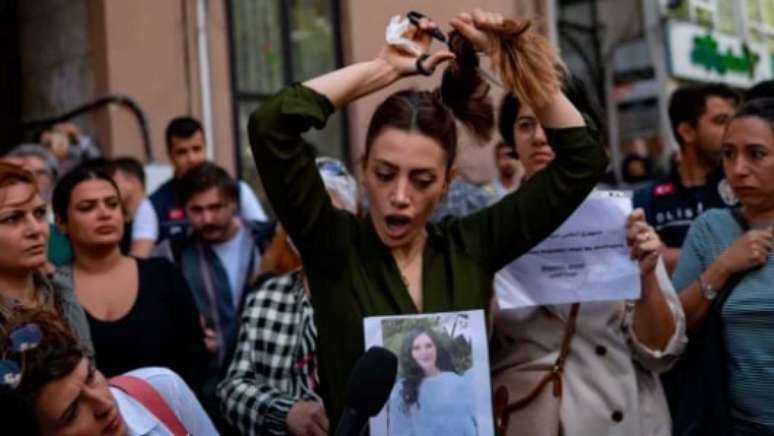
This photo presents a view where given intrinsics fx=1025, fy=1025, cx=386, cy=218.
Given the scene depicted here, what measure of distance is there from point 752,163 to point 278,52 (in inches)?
236

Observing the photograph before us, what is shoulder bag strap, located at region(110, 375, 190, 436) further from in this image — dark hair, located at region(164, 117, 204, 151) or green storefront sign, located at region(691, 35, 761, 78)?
green storefront sign, located at region(691, 35, 761, 78)

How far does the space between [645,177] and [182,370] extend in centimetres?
756

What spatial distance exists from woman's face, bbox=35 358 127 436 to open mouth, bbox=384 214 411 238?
863 mm

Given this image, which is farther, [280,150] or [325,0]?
[325,0]

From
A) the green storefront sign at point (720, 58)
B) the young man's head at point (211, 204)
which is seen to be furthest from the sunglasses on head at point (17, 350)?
the green storefront sign at point (720, 58)

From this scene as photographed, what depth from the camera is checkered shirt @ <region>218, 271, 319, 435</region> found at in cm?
306

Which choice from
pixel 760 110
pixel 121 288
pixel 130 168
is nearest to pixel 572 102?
pixel 760 110

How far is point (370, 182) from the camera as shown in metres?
2.42

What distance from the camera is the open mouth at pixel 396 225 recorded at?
7.86ft

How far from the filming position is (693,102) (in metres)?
4.64

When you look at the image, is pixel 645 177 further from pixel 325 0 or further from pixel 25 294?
pixel 25 294

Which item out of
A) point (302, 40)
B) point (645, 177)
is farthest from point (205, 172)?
point (645, 177)

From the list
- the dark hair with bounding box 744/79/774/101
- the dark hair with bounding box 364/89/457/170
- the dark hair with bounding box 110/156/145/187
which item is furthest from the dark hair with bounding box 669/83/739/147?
the dark hair with bounding box 110/156/145/187

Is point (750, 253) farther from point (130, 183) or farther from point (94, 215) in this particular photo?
point (130, 183)
